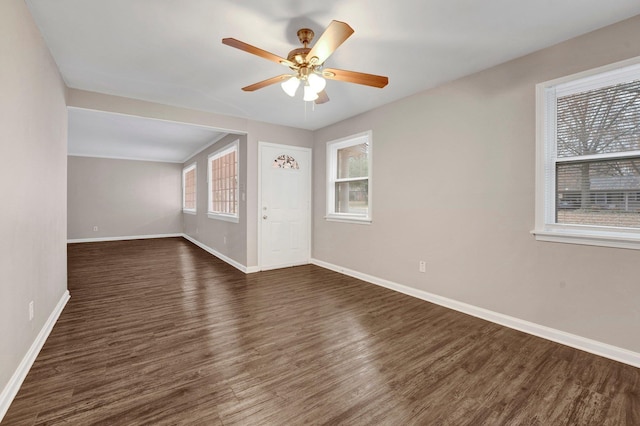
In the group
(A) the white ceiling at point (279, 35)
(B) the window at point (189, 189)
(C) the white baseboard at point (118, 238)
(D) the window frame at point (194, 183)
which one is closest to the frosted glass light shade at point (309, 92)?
(A) the white ceiling at point (279, 35)

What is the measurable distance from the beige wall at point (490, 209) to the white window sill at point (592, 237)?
0.05 metres

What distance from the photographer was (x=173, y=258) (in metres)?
5.82

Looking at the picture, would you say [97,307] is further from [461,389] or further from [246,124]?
[461,389]

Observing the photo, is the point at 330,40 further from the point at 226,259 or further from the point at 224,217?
the point at 226,259

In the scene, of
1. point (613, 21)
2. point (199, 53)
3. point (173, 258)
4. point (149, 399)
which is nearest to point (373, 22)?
point (199, 53)

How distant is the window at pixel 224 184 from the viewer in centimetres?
532

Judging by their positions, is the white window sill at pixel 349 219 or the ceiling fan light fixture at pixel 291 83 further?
the white window sill at pixel 349 219

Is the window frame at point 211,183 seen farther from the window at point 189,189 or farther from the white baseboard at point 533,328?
the white baseboard at point 533,328

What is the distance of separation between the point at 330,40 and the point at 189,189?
8.02 m

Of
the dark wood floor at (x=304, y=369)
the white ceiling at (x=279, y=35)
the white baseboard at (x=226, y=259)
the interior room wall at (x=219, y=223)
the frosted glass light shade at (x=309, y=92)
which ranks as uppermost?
the white ceiling at (x=279, y=35)

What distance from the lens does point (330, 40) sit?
179 cm

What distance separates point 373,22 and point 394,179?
200 centimetres

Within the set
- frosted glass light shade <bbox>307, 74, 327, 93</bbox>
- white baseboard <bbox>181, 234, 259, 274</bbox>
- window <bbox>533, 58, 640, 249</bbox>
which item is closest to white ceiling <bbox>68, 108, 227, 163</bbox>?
white baseboard <bbox>181, 234, 259, 274</bbox>

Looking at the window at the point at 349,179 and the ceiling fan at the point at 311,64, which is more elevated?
the ceiling fan at the point at 311,64
